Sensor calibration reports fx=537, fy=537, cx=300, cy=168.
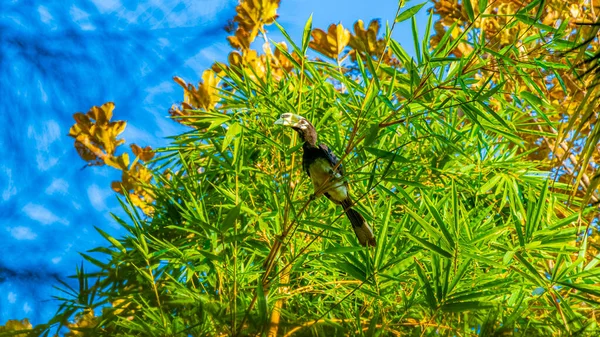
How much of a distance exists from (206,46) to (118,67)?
564mm

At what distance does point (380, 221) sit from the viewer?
1303 mm

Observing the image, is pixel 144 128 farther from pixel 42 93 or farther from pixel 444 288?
pixel 444 288

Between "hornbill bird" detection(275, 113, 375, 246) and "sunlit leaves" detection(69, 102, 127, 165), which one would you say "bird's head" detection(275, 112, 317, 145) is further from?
"sunlit leaves" detection(69, 102, 127, 165)

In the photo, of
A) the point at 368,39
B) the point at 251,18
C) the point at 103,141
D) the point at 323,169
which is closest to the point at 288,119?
the point at 323,169

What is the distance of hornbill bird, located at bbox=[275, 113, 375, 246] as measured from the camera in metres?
1.23

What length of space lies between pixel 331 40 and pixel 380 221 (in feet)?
2.67

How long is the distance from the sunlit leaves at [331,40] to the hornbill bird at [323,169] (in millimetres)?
573

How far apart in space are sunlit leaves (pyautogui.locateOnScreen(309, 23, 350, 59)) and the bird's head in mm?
649

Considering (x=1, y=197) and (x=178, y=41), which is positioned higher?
(x=178, y=41)

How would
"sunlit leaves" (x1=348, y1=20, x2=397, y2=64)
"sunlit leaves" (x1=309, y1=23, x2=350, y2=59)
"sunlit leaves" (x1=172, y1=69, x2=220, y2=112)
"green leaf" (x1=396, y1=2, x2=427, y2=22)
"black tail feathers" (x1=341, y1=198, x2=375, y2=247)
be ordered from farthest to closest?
"sunlit leaves" (x1=172, y1=69, x2=220, y2=112)
"sunlit leaves" (x1=348, y1=20, x2=397, y2=64)
"sunlit leaves" (x1=309, y1=23, x2=350, y2=59)
"black tail feathers" (x1=341, y1=198, x2=375, y2=247)
"green leaf" (x1=396, y1=2, x2=427, y2=22)

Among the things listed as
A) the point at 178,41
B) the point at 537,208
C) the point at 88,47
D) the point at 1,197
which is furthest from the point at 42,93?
the point at 537,208

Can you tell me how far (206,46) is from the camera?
3283 mm

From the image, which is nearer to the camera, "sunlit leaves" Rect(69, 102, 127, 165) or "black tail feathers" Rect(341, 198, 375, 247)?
"black tail feathers" Rect(341, 198, 375, 247)

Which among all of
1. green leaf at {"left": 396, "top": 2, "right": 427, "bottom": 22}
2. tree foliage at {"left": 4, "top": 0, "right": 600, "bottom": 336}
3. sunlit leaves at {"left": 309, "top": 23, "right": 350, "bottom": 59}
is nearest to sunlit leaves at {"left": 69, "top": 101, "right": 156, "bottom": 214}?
tree foliage at {"left": 4, "top": 0, "right": 600, "bottom": 336}
